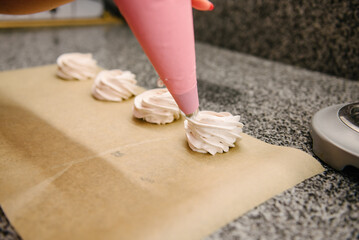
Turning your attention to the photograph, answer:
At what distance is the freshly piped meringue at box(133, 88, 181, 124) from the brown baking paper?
0.09 ft

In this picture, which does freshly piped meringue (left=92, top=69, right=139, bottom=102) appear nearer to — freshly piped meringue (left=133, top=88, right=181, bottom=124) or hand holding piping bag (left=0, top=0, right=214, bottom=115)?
freshly piped meringue (left=133, top=88, right=181, bottom=124)

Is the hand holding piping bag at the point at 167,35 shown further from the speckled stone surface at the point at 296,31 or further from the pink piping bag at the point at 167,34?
the speckled stone surface at the point at 296,31

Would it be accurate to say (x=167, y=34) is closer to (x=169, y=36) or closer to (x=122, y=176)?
(x=169, y=36)

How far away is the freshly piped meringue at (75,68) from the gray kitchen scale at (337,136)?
3.18ft

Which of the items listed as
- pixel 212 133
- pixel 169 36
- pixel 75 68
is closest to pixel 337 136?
pixel 212 133

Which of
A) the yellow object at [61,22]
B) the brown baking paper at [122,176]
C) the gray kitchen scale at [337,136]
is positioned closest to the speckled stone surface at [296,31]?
the gray kitchen scale at [337,136]

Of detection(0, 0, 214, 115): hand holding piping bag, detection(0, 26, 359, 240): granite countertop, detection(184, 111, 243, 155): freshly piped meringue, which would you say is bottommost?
detection(0, 26, 359, 240): granite countertop

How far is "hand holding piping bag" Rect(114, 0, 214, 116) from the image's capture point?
560mm

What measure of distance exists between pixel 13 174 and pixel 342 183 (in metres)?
0.76

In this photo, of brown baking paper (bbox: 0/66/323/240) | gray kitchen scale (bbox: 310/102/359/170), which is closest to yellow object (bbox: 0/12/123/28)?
brown baking paper (bbox: 0/66/323/240)

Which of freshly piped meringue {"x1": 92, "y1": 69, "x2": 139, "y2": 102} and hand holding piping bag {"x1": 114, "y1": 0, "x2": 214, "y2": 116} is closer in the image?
hand holding piping bag {"x1": 114, "y1": 0, "x2": 214, "y2": 116}

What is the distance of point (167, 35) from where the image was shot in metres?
0.59

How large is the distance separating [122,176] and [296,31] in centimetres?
120

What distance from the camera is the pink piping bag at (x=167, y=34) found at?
559 millimetres
